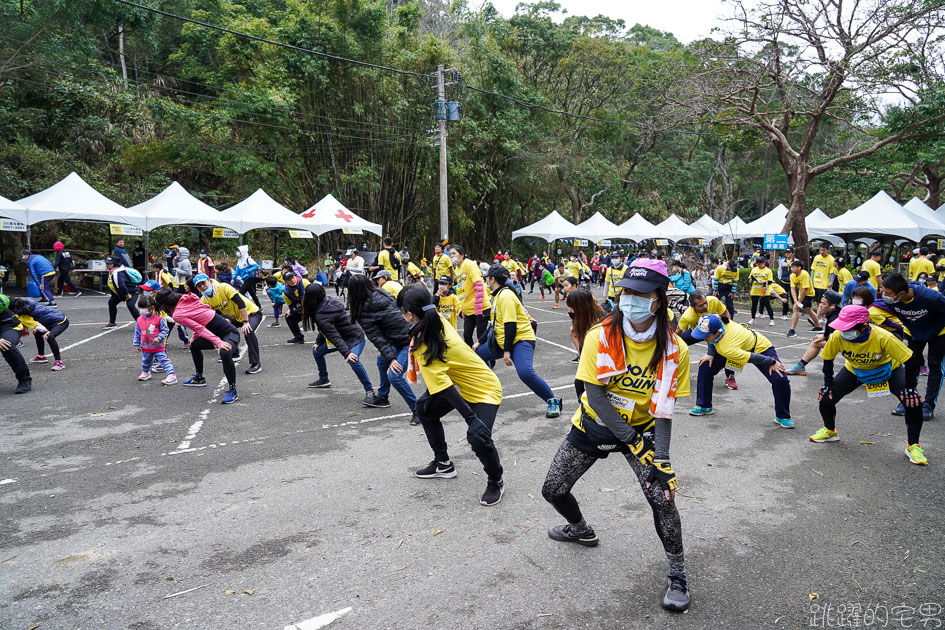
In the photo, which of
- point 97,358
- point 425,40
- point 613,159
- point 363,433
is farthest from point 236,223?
point 613,159

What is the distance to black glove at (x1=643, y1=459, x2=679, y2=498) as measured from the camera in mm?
2885

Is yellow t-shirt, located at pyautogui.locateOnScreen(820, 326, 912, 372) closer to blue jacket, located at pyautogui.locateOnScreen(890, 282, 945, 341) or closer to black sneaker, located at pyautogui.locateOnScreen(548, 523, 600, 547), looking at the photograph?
blue jacket, located at pyautogui.locateOnScreen(890, 282, 945, 341)

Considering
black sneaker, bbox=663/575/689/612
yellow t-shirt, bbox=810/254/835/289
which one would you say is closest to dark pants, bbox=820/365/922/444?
black sneaker, bbox=663/575/689/612

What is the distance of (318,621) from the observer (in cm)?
300

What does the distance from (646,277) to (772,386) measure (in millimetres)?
4236

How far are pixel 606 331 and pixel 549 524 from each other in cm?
164

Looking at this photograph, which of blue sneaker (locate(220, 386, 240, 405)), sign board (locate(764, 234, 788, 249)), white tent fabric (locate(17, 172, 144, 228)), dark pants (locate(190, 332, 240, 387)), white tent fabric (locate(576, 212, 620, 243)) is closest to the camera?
dark pants (locate(190, 332, 240, 387))

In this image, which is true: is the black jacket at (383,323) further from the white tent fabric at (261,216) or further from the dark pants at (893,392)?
the white tent fabric at (261,216)

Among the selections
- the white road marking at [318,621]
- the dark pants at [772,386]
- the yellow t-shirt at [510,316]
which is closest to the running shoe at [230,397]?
the yellow t-shirt at [510,316]

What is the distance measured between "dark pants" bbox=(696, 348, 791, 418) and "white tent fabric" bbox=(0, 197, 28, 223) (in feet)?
60.1

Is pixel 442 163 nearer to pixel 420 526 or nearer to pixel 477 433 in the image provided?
pixel 477 433

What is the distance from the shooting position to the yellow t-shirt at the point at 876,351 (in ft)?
16.9

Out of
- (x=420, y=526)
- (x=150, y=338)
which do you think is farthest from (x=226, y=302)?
(x=420, y=526)

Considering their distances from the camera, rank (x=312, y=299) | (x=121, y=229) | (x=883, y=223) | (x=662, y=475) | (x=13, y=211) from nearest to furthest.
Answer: (x=662, y=475) < (x=312, y=299) < (x=13, y=211) < (x=121, y=229) < (x=883, y=223)
